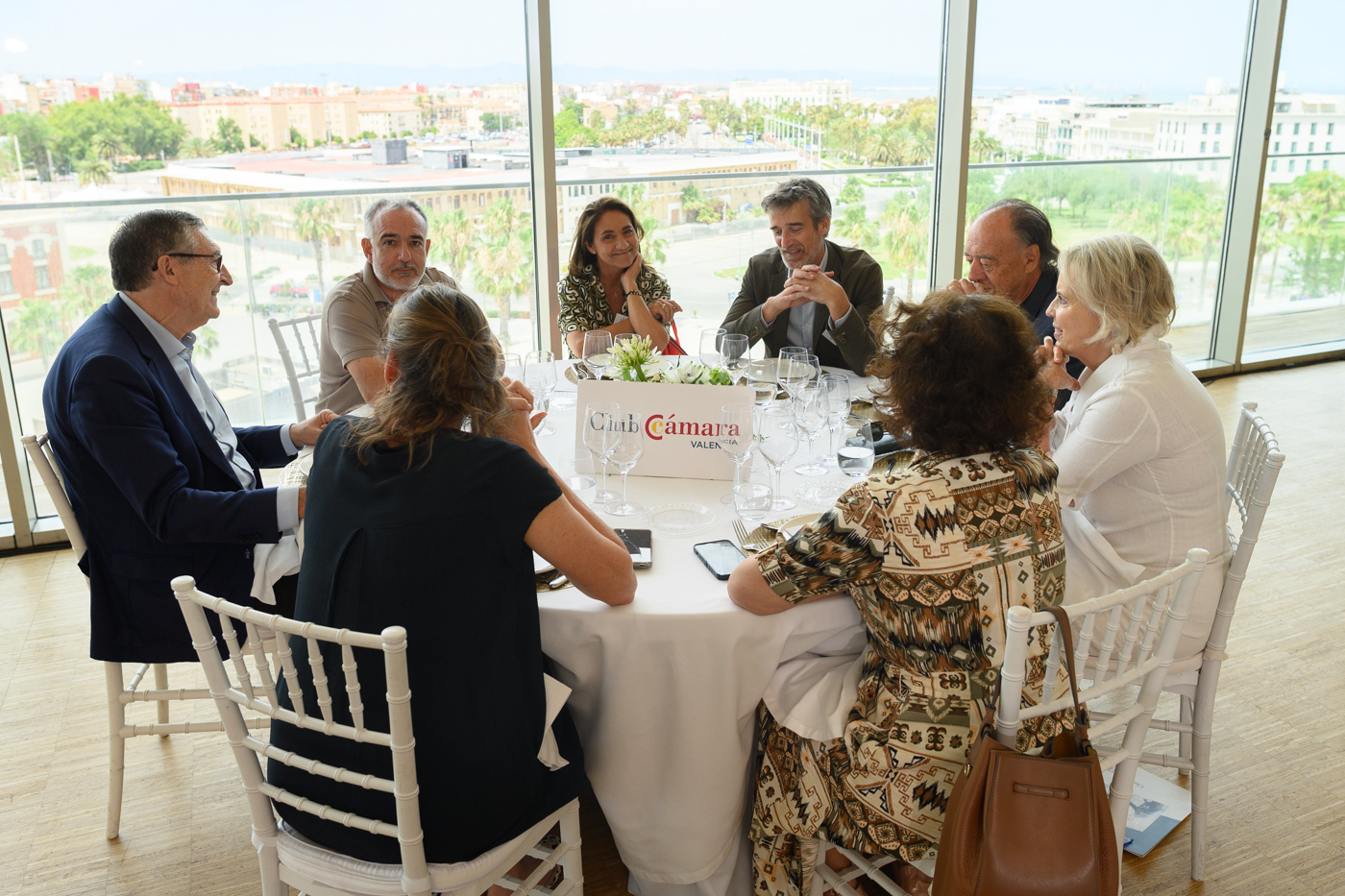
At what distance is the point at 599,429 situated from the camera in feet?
7.54

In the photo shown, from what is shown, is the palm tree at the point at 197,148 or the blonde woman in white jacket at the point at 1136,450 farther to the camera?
the palm tree at the point at 197,148

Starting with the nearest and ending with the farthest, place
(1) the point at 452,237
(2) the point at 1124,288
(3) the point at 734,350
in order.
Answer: (2) the point at 1124,288
(3) the point at 734,350
(1) the point at 452,237

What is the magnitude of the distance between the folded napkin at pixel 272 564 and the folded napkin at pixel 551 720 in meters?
0.84

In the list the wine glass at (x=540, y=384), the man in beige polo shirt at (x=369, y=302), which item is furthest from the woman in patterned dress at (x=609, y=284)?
the man in beige polo shirt at (x=369, y=302)

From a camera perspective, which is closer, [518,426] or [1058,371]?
[518,426]

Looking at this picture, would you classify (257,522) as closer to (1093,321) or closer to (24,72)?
(1093,321)

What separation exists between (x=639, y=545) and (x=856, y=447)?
2.59 ft

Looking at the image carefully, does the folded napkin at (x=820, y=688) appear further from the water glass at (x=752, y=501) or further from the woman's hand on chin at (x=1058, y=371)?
the woman's hand on chin at (x=1058, y=371)

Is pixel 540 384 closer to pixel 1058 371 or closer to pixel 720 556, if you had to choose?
pixel 720 556

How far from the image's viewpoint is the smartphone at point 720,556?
6.32 feet

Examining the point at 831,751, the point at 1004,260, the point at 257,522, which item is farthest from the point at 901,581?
the point at 1004,260

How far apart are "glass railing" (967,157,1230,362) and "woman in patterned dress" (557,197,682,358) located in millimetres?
2902

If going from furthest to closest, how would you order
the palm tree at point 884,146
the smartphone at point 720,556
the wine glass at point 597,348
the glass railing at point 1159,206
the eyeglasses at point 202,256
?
the glass railing at point 1159,206 → the palm tree at point 884,146 → the wine glass at point 597,348 → the eyeglasses at point 202,256 → the smartphone at point 720,556

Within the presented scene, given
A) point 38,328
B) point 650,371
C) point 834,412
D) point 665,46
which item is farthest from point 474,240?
point 834,412
